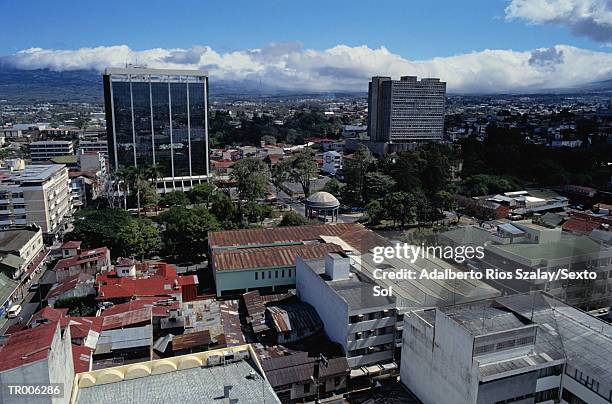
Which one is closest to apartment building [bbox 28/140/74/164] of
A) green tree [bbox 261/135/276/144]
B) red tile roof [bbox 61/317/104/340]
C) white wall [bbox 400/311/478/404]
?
green tree [bbox 261/135/276/144]

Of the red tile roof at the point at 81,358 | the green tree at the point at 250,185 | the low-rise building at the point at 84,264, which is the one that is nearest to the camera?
the red tile roof at the point at 81,358

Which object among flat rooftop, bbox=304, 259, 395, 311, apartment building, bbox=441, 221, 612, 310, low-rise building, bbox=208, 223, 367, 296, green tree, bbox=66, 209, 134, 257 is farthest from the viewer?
green tree, bbox=66, 209, 134, 257

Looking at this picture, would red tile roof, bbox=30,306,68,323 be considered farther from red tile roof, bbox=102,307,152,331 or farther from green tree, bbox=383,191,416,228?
green tree, bbox=383,191,416,228

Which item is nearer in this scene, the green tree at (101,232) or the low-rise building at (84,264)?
the low-rise building at (84,264)

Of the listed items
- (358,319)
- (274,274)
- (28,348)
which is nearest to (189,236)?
(274,274)

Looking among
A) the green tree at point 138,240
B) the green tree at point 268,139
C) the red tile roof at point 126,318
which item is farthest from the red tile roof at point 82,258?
the green tree at point 268,139

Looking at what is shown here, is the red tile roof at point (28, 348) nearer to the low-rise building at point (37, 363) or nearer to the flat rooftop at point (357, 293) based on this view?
the low-rise building at point (37, 363)
